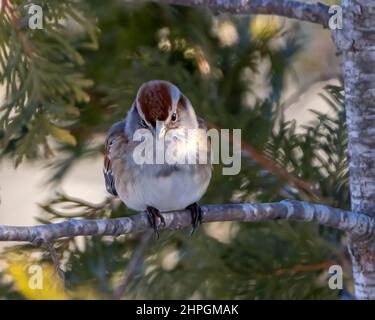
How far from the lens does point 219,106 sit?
2195 millimetres

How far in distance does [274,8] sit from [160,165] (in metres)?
0.42

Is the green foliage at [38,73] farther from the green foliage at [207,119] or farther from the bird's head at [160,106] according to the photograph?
the bird's head at [160,106]

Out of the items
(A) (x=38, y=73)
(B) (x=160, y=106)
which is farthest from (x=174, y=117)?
(A) (x=38, y=73)

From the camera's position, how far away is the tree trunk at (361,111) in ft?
6.16

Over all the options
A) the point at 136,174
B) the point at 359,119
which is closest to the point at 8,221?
the point at 136,174

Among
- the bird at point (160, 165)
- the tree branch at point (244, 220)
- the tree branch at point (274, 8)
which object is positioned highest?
the tree branch at point (274, 8)

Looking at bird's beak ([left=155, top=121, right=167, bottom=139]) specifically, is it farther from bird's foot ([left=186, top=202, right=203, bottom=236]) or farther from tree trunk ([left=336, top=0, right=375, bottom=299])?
tree trunk ([left=336, top=0, right=375, bottom=299])

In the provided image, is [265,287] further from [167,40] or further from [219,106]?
[167,40]

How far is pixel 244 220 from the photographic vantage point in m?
1.78

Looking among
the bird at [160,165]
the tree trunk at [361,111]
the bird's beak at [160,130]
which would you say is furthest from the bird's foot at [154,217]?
the tree trunk at [361,111]

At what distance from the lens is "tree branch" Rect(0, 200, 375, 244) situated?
5.21ft

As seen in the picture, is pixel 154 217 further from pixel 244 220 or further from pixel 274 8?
pixel 274 8

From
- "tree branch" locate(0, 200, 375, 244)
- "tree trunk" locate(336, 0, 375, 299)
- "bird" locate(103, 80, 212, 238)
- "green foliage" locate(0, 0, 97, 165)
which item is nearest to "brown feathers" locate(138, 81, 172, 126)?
"bird" locate(103, 80, 212, 238)

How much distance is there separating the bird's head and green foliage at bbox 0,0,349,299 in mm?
128
